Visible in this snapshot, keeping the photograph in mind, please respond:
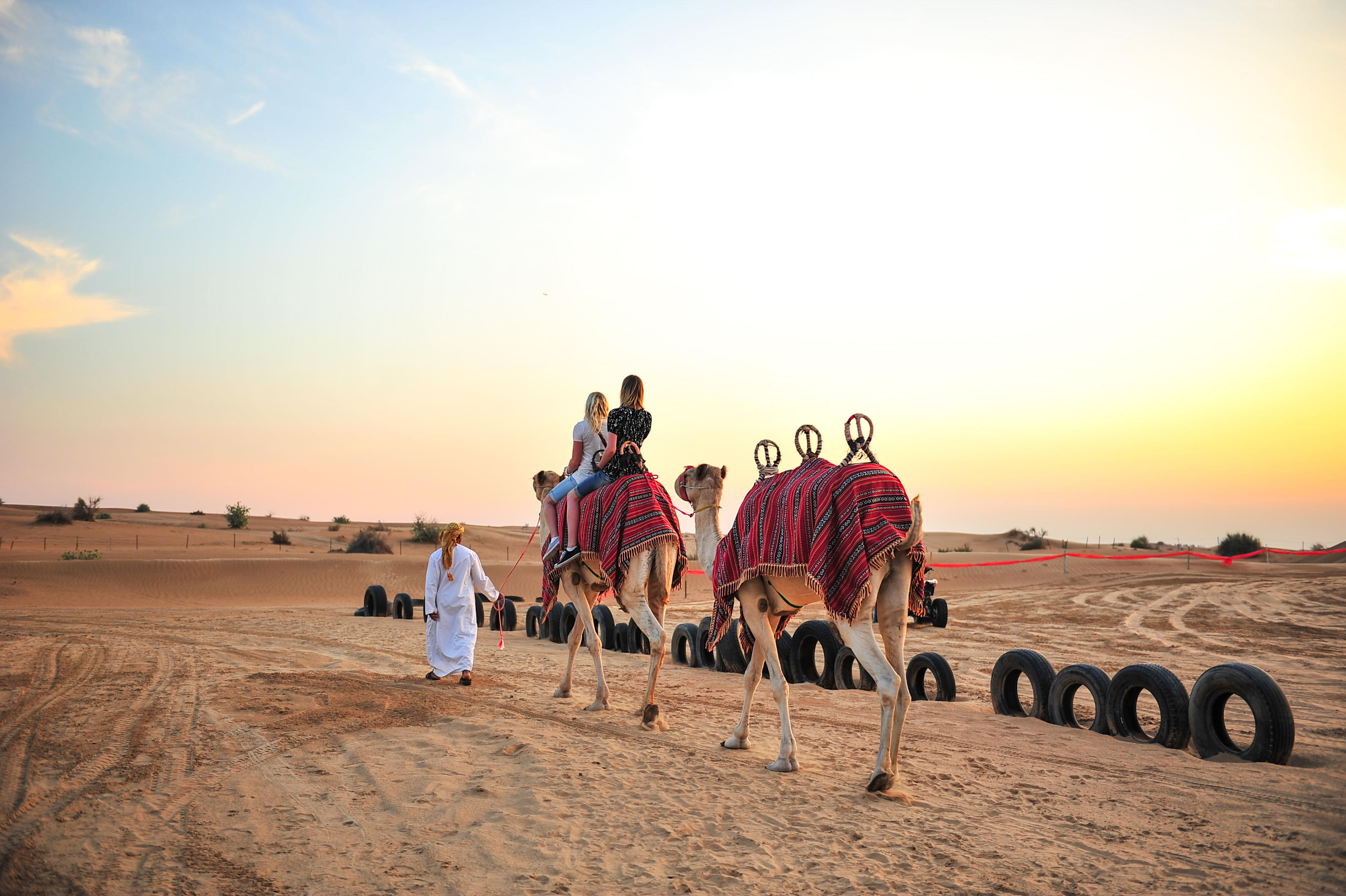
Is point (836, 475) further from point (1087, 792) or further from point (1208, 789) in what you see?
point (1208, 789)

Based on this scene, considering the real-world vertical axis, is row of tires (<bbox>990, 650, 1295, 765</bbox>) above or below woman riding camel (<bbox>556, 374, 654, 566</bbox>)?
below

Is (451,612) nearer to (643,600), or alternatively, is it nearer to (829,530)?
(643,600)

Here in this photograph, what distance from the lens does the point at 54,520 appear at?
50.0 meters

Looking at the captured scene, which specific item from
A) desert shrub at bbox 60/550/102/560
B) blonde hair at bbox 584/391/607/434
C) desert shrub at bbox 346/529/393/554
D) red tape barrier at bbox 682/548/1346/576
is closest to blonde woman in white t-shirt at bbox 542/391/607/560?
blonde hair at bbox 584/391/607/434

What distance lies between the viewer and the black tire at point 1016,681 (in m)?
8.66

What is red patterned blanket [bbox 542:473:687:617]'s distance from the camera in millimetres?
8758

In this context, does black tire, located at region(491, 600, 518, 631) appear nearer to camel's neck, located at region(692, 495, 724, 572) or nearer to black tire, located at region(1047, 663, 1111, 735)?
camel's neck, located at region(692, 495, 724, 572)

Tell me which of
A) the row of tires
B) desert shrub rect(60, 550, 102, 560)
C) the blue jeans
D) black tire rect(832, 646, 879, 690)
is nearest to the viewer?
the row of tires

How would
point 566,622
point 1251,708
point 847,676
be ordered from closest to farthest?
point 1251,708, point 847,676, point 566,622

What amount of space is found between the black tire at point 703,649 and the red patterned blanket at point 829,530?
645 centimetres

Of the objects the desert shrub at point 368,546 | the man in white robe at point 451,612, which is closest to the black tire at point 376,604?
the man in white robe at point 451,612

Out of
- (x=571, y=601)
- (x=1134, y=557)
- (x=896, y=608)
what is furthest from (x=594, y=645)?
(x=1134, y=557)

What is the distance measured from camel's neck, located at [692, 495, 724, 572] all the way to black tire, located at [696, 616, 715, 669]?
205 inches

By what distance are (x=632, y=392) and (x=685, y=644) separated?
654 cm
